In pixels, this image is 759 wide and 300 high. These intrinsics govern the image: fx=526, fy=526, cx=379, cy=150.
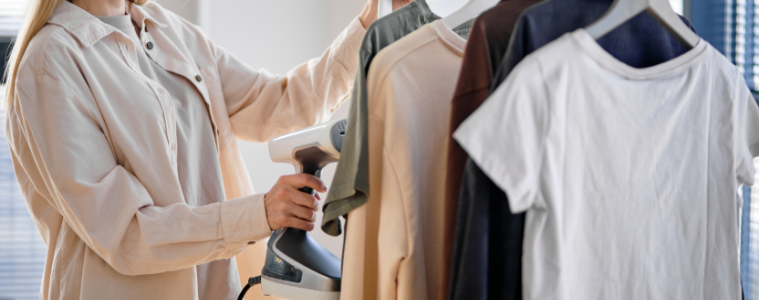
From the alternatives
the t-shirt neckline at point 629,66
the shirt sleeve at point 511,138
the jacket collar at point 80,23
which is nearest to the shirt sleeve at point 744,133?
A: the t-shirt neckline at point 629,66

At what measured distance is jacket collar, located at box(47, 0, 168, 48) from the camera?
105cm

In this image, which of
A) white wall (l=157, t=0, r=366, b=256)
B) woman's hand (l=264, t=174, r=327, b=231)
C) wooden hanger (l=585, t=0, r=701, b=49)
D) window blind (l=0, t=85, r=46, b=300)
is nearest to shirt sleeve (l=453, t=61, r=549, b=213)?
wooden hanger (l=585, t=0, r=701, b=49)

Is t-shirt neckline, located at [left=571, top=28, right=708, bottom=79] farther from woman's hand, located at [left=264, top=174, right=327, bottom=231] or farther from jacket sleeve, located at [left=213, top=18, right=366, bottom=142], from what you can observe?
jacket sleeve, located at [left=213, top=18, right=366, bottom=142]

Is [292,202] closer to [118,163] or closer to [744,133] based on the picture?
[118,163]

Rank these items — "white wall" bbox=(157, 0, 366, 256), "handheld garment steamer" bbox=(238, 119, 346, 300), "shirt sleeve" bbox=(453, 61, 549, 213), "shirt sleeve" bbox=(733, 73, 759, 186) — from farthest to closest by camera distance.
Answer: "white wall" bbox=(157, 0, 366, 256), "handheld garment steamer" bbox=(238, 119, 346, 300), "shirt sleeve" bbox=(733, 73, 759, 186), "shirt sleeve" bbox=(453, 61, 549, 213)

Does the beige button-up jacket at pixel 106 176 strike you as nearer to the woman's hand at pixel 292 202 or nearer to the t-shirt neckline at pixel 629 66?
the woman's hand at pixel 292 202

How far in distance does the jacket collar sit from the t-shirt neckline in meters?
0.92

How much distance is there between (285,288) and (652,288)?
0.61 m

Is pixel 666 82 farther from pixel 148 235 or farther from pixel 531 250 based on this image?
pixel 148 235

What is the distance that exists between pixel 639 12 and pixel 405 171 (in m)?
0.39

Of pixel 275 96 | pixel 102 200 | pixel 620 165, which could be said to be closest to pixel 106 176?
pixel 102 200

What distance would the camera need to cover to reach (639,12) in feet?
2.33

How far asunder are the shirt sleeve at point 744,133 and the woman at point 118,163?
69cm

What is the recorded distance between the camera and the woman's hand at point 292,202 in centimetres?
102
